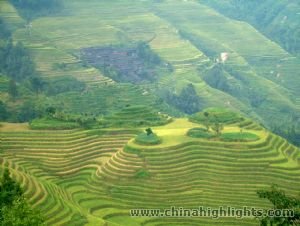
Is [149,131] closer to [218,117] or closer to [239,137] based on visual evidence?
[239,137]

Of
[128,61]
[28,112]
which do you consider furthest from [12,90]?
[128,61]

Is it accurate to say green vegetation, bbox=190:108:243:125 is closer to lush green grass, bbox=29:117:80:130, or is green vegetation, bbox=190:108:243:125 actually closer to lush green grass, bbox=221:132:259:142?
lush green grass, bbox=221:132:259:142

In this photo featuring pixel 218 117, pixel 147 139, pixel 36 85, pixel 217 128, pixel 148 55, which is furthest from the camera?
pixel 148 55

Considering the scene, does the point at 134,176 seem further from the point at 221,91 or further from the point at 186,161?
the point at 221,91

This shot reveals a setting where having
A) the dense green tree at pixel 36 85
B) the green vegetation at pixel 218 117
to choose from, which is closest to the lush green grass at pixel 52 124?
the green vegetation at pixel 218 117

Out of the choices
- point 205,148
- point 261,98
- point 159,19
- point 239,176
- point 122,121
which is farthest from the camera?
point 159,19

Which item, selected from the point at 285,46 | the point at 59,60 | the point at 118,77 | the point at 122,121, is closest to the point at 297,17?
the point at 285,46

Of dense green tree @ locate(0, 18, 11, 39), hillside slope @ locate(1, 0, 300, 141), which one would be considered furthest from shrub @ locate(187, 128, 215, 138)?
dense green tree @ locate(0, 18, 11, 39)

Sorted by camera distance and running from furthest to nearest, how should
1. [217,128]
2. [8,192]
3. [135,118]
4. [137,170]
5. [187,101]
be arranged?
[187,101]
[135,118]
[217,128]
[137,170]
[8,192]
